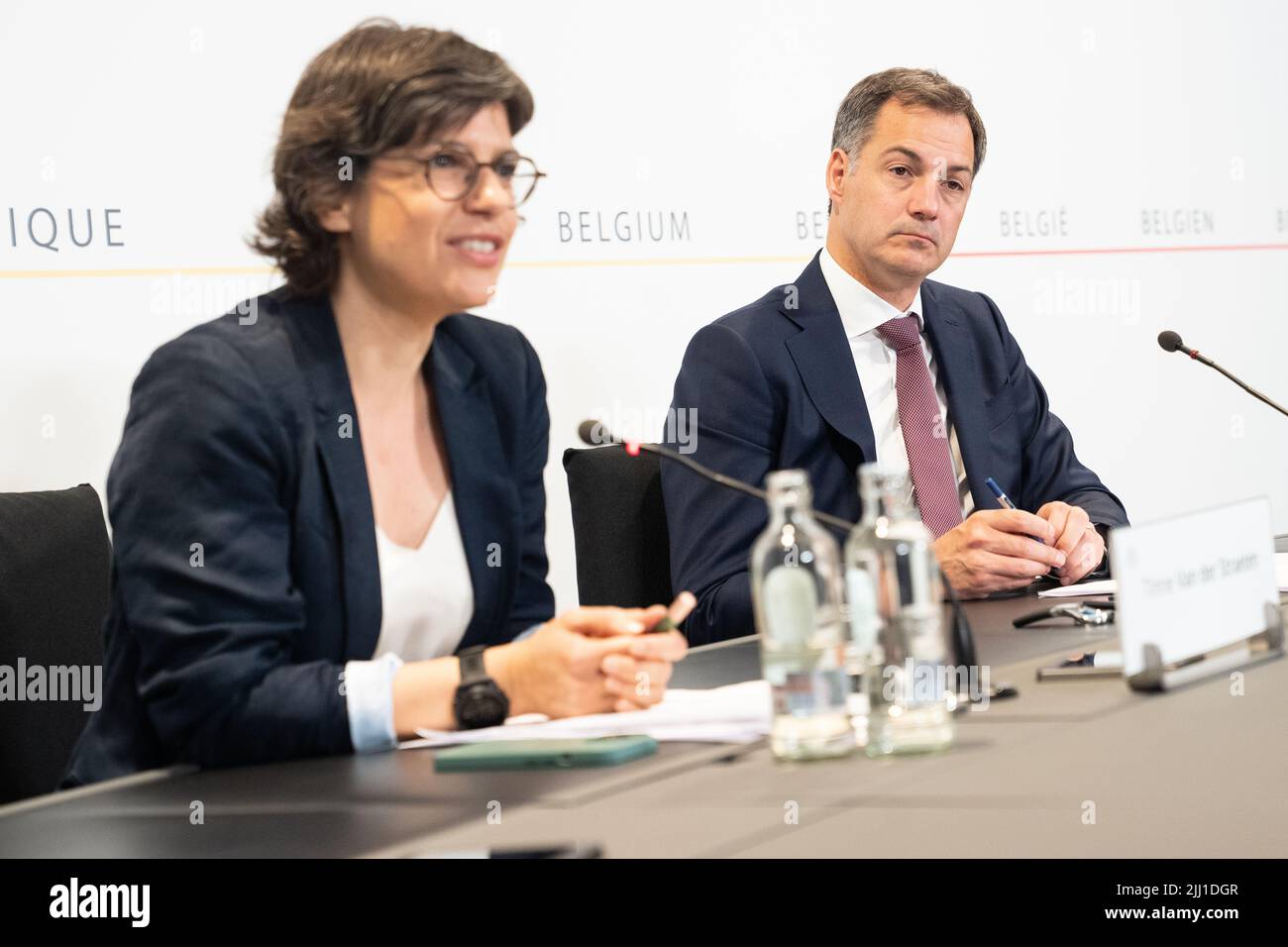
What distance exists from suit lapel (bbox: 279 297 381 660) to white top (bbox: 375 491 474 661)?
0.07 ft

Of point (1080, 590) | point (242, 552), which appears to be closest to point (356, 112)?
point (242, 552)

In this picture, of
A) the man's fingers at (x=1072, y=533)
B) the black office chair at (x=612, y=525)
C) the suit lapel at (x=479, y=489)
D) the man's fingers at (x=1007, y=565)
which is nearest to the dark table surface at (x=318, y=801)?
the suit lapel at (x=479, y=489)

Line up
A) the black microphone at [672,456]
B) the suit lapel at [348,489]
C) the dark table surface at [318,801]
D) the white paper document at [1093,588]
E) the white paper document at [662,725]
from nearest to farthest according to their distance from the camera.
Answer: the dark table surface at [318,801]
the white paper document at [662,725]
the black microphone at [672,456]
the suit lapel at [348,489]
the white paper document at [1093,588]

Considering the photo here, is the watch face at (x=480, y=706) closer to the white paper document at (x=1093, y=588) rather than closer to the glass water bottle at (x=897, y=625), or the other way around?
the glass water bottle at (x=897, y=625)

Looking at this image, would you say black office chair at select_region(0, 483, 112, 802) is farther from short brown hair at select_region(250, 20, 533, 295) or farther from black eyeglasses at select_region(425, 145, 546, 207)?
black eyeglasses at select_region(425, 145, 546, 207)

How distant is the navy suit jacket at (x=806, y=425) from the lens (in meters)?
2.44

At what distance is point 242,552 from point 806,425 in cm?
127

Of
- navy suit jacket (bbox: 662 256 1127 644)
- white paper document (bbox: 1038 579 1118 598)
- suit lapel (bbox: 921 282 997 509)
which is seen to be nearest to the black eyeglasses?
navy suit jacket (bbox: 662 256 1127 644)

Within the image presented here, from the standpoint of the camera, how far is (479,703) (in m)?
1.52

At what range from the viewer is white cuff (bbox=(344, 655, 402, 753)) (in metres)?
1.50

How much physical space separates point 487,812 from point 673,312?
2.31m
